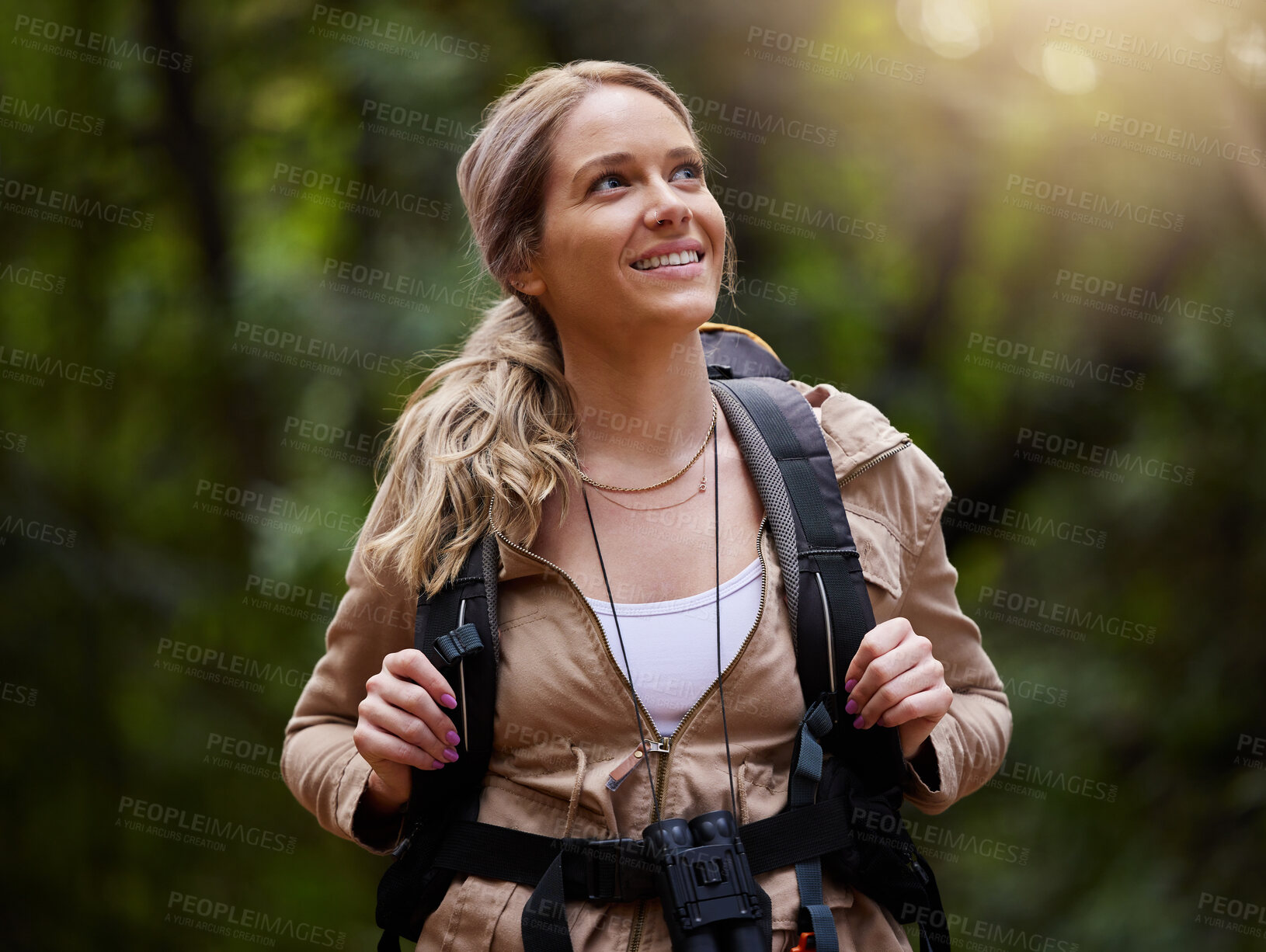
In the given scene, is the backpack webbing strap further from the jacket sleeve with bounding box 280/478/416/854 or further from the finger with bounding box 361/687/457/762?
the jacket sleeve with bounding box 280/478/416/854

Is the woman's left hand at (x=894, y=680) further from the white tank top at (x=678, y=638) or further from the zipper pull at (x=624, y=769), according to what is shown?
the zipper pull at (x=624, y=769)

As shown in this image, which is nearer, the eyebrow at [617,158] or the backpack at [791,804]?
the backpack at [791,804]

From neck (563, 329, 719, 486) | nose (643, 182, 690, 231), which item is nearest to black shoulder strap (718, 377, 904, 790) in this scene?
neck (563, 329, 719, 486)

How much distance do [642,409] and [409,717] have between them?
28.6 inches

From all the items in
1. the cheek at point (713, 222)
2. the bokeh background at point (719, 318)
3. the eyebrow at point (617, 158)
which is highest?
the eyebrow at point (617, 158)

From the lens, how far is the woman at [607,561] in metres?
1.86

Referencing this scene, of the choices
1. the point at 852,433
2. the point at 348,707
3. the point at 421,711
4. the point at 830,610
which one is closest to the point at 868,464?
the point at 852,433

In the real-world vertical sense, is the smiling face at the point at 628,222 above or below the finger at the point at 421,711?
above

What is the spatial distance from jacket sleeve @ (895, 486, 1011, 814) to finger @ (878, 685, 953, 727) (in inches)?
7.9

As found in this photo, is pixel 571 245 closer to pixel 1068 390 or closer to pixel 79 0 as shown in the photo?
pixel 1068 390

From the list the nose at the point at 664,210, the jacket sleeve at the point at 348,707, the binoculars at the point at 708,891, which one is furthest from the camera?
the jacket sleeve at the point at 348,707

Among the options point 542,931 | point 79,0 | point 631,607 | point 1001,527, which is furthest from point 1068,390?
point 79,0

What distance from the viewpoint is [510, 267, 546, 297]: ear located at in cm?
224

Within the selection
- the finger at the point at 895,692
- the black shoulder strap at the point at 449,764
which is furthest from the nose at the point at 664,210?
the finger at the point at 895,692
